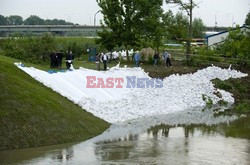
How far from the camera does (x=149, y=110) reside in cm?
→ 3141

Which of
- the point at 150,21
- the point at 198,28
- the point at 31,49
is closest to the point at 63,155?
the point at 31,49

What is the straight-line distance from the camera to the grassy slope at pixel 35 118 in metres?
20.1

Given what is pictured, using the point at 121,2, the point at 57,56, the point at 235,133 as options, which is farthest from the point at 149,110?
the point at 121,2

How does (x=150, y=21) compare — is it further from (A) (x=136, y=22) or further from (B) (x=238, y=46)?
(B) (x=238, y=46)

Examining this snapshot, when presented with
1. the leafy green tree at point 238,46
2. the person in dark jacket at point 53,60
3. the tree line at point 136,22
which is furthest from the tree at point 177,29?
the person in dark jacket at point 53,60

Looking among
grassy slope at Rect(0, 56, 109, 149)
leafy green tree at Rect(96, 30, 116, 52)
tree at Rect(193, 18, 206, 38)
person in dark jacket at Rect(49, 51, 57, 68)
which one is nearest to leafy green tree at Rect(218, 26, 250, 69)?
leafy green tree at Rect(96, 30, 116, 52)

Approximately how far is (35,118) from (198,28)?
104 metres

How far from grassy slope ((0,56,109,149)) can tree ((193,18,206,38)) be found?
95.8m

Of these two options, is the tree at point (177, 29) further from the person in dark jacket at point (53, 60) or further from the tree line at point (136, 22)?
the person in dark jacket at point (53, 60)

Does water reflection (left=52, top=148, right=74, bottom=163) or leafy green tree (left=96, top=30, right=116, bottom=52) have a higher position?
leafy green tree (left=96, top=30, right=116, bottom=52)

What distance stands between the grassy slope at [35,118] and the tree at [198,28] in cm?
9577

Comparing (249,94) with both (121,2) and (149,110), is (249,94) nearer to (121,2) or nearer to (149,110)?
(149,110)

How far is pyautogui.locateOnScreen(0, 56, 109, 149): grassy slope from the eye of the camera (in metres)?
20.1

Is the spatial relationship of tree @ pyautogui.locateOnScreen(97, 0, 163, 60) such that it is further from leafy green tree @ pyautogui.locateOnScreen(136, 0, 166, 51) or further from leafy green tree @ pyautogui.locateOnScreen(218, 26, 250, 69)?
leafy green tree @ pyautogui.locateOnScreen(218, 26, 250, 69)
